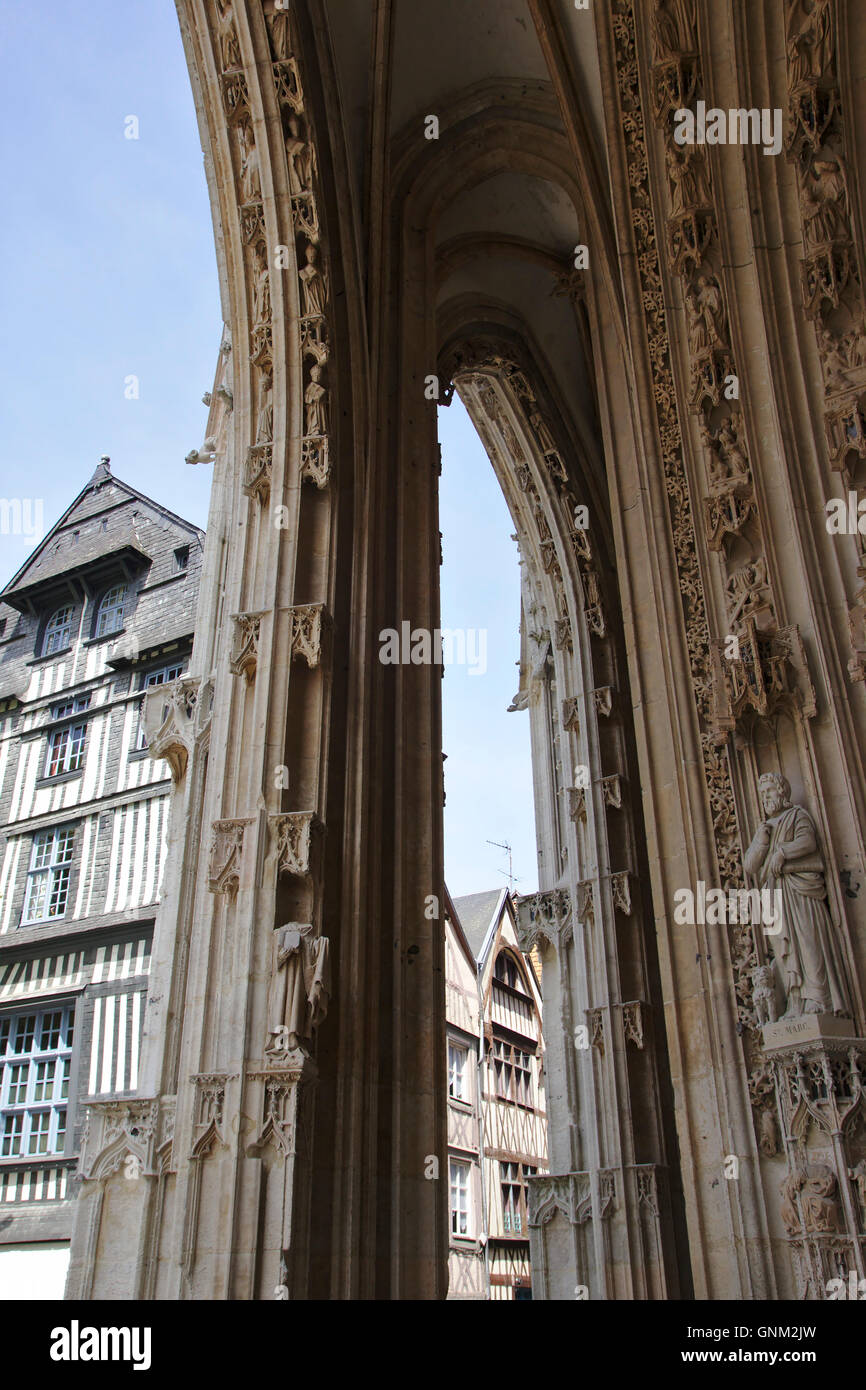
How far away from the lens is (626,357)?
27.9 feet

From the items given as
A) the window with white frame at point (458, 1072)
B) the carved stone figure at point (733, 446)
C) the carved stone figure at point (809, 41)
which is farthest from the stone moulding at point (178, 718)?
the window with white frame at point (458, 1072)

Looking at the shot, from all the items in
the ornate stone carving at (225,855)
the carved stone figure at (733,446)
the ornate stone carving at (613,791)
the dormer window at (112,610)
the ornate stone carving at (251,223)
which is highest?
the dormer window at (112,610)

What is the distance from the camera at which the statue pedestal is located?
5.18 m

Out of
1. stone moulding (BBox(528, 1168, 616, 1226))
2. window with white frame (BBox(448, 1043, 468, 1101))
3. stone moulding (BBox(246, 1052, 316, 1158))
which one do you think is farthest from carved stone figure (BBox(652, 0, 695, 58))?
window with white frame (BBox(448, 1043, 468, 1101))

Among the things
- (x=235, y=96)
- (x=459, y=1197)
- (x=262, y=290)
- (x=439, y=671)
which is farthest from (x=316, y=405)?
(x=459, y=1197)

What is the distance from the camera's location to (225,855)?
6.64m

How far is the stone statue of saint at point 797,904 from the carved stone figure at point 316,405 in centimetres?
416

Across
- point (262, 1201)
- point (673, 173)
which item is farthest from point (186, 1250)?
point (673, 173)

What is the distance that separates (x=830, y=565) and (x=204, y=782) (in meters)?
4.48

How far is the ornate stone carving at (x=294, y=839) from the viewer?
6562mm

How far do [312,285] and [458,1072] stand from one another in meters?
19.4

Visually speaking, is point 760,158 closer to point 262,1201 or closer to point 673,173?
point 673,173

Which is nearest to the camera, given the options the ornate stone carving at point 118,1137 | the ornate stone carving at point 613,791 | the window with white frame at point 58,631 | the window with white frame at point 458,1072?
the ornate stone carving at point 118,1137

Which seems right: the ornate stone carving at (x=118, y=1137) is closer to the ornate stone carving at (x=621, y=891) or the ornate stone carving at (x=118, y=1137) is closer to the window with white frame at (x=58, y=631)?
the ornate stone carving at (x=621, y=891)
